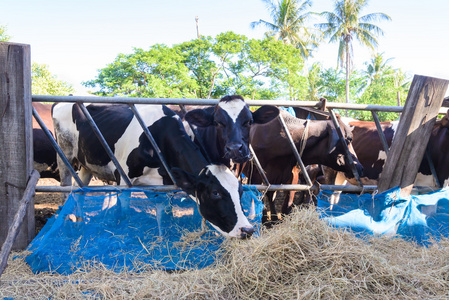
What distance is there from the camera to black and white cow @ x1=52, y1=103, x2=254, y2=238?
3584mm

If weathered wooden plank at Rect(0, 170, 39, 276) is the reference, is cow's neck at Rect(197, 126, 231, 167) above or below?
above

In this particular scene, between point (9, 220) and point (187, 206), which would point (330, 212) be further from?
point (9, 220)

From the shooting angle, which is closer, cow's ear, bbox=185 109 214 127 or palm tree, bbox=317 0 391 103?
cow's ear, bbox=185 109 214 127

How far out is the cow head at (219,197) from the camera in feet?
11.4

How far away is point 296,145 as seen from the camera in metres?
5.66

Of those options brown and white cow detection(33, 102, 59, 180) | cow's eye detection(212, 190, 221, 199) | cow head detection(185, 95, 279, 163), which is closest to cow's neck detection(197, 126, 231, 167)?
cow head detection(185, 95, 279, 163)

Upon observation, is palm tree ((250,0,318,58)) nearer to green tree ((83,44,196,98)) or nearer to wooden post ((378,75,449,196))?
green tree ((83,44,196,98))

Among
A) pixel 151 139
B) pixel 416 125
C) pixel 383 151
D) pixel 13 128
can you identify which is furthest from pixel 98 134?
pixel 383 151

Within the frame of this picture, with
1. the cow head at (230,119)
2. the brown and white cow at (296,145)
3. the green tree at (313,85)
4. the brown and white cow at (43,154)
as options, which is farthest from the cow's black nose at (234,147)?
the green tree at (313,85)

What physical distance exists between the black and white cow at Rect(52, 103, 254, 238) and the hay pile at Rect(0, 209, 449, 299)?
1.61 feet

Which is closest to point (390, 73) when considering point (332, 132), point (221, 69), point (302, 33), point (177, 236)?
point (302, 33)

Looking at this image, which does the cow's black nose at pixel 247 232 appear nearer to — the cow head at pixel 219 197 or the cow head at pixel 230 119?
the cow head at pixel 219 197

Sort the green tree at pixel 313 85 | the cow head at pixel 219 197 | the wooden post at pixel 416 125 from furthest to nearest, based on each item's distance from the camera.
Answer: the green tree at pixel 313 85, the wooden post at pixel 416 125, the cow head at pixel 219 197

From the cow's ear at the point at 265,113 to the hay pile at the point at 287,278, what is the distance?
150 cm
